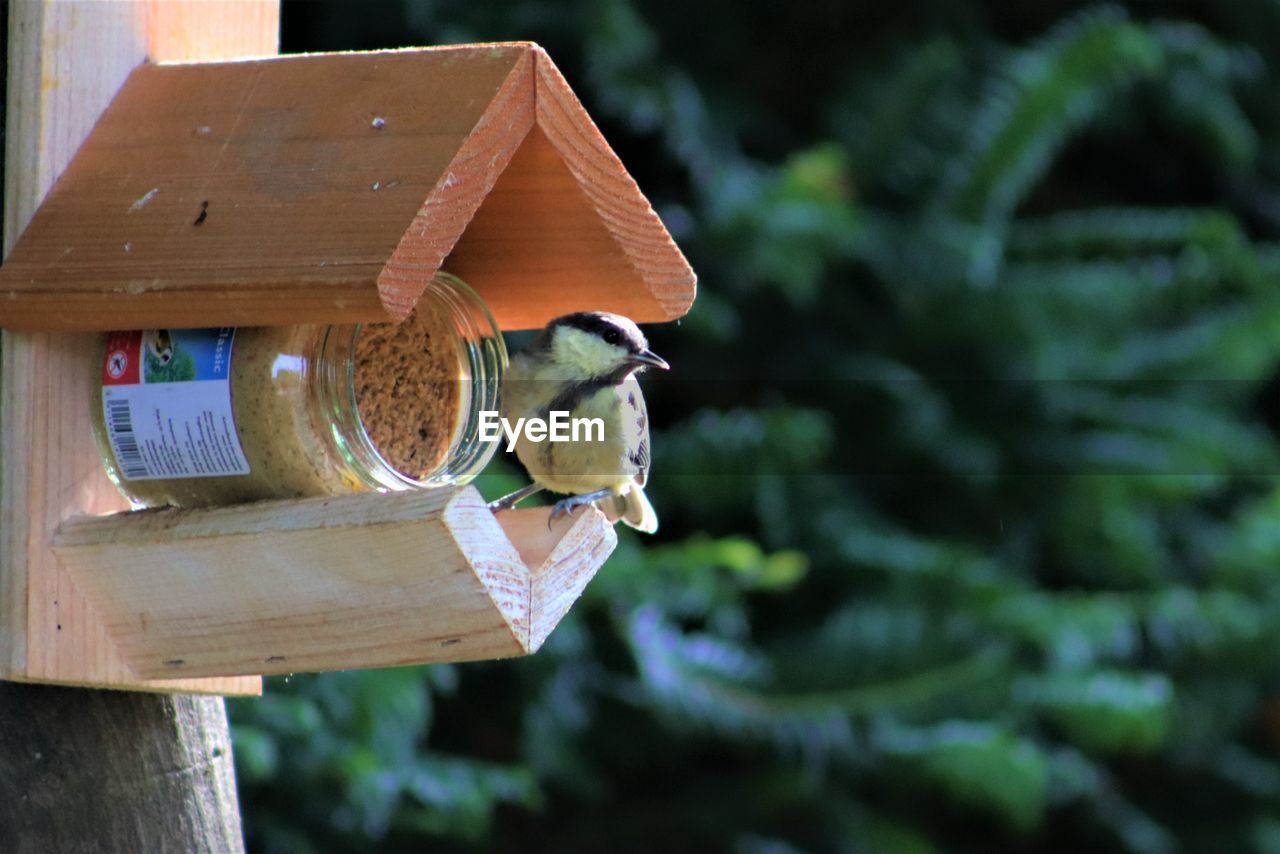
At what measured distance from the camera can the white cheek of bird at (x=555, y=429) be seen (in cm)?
192

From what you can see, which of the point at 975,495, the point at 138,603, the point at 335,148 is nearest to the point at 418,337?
the point at 335,148

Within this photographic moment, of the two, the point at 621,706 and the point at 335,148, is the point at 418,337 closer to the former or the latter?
the point at 335,148

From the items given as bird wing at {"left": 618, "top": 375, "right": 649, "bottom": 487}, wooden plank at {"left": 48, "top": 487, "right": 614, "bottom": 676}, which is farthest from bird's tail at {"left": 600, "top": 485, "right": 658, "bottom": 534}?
wooden plank at {"left": 48, "top": 487, "right": 614, "bottom": 676}

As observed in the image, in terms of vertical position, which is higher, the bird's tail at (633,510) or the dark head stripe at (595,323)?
the dark head stripe at (595,323)

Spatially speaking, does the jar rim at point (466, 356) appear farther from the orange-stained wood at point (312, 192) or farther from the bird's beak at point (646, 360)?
the bird's beak at point (646, 360)

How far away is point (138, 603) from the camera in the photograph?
1.54 meters

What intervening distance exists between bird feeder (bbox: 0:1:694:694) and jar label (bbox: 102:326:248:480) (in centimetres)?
5

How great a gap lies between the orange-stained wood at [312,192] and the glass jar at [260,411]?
0.26ft

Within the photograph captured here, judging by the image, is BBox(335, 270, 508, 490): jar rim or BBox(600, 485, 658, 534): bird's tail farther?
BBox(600, 485, 658, 534): bird's tail

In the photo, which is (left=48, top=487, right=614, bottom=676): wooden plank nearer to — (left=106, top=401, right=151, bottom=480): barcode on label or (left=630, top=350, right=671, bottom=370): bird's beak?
(left=106, top=401, right=151, bottom=480): barcode on label

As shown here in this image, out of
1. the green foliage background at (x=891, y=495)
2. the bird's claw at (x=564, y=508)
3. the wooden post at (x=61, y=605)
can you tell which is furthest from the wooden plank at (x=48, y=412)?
the green foliage background at (x=891, y=495)

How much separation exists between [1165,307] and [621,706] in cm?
166

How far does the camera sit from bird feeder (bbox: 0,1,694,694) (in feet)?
4.57

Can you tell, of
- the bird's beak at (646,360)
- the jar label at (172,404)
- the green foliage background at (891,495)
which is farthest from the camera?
the green foliage background at (891,495)
